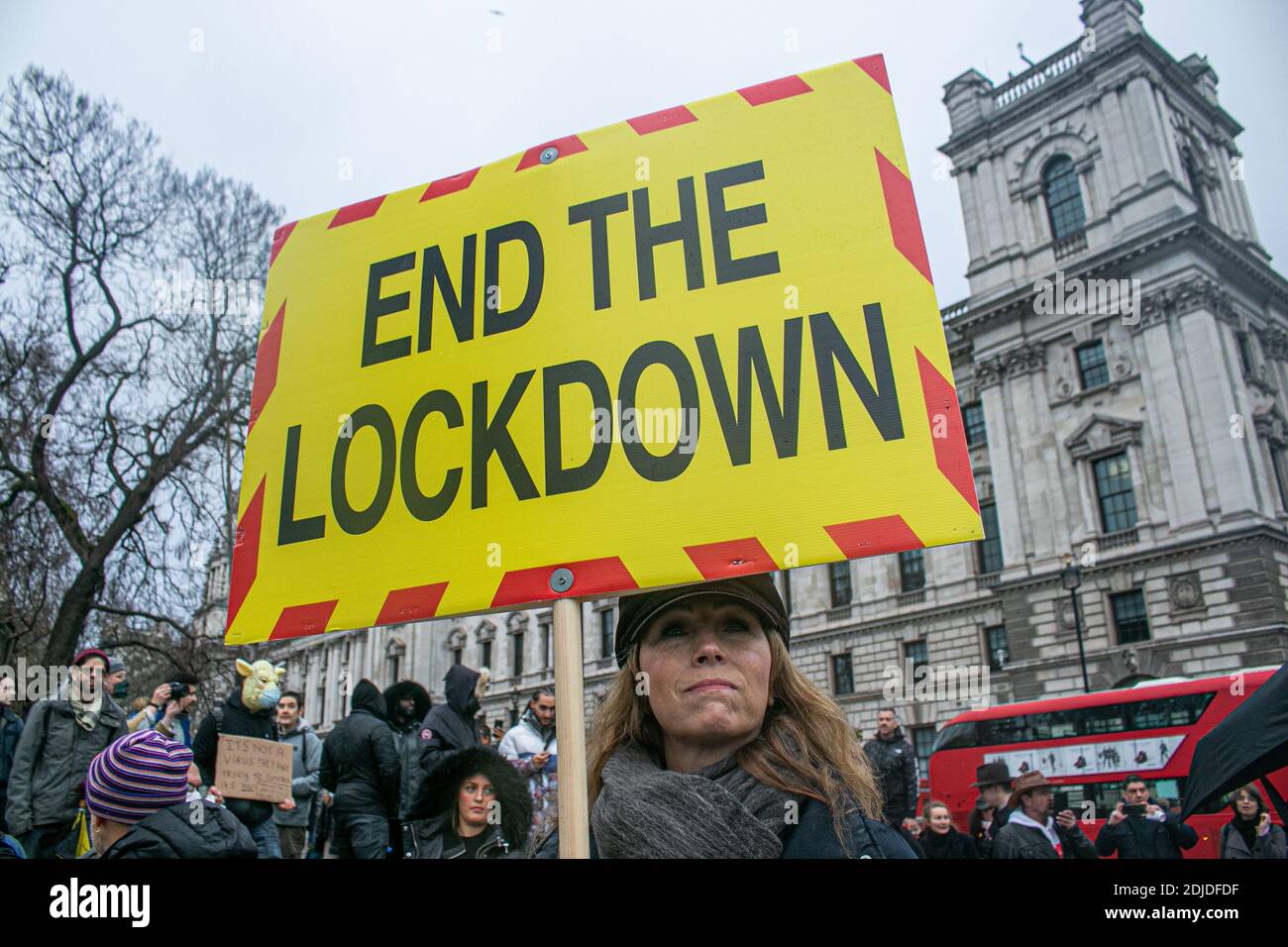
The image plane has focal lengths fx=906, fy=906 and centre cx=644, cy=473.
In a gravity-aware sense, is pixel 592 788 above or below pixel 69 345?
below

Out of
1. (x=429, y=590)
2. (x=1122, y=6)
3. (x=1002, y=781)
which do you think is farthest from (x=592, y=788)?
(x=1122, y=6)

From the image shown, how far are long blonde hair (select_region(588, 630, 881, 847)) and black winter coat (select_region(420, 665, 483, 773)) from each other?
3655 mm

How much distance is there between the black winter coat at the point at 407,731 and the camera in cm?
609

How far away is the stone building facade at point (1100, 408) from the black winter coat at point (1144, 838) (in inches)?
824

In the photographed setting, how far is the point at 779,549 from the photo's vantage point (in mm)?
1867

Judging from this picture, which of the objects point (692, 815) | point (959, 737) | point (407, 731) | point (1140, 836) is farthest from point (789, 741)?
point (959, 737)

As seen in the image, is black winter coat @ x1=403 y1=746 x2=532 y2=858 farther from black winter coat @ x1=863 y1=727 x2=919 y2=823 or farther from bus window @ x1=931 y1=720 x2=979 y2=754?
bus window @ x1=931 y1=720 x2=979 y2=754

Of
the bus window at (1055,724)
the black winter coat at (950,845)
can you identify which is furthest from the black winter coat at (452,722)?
the bus window at (1055,724)

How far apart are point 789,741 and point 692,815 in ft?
0.84

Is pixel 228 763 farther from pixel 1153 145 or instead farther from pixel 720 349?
pixel 1153 145

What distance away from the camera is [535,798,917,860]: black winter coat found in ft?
5.08

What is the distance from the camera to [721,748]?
5.90ft

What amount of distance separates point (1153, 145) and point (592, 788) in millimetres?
35780

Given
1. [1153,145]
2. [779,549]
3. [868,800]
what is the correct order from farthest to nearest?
[1153,145]
[779,549]
[868,800]
